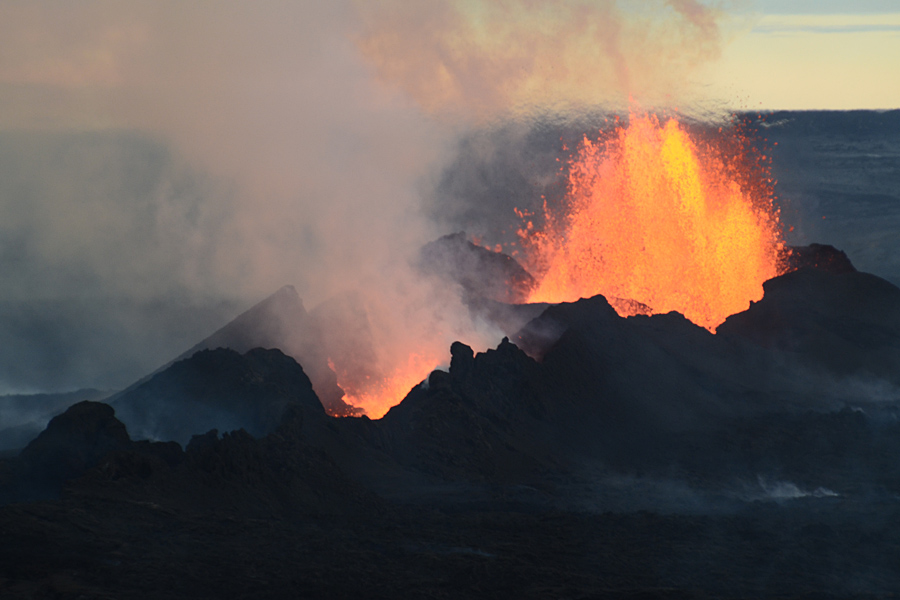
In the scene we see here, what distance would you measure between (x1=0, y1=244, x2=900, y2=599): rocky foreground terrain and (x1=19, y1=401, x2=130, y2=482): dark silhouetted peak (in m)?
0.05

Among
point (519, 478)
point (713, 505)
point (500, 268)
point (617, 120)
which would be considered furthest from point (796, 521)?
point (617, 120)

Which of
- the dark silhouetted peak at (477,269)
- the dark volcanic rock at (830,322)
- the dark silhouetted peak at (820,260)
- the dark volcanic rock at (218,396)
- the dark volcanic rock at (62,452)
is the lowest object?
the dark volcanic rock at (62,452)

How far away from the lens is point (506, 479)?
30578mm

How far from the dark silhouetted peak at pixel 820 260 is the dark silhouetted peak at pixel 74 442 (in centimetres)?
4272

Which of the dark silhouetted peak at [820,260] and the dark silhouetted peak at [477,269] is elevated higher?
the dark silhouetted peak at [820,260]

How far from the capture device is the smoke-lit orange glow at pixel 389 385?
4075 cm

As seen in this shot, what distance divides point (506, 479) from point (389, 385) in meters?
12.2

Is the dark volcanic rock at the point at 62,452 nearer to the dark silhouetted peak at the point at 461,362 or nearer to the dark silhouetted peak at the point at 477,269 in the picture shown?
the dark silhouetted peak at the point at 461,362

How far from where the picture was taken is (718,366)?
4131 cm

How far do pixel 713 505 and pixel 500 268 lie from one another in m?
29.3

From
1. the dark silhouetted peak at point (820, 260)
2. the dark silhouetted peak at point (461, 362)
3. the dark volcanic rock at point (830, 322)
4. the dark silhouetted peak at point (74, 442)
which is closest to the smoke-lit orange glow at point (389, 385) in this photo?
the dark silhouetted peak at point (461, 362)

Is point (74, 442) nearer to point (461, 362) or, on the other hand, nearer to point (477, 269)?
point (461, 362)

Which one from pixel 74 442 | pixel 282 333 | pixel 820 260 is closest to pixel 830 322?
pixel 820 260

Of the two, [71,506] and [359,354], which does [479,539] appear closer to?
[71,506]
